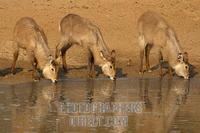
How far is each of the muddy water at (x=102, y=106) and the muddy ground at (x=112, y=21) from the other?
1998mm

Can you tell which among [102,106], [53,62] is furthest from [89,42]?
[102,106]

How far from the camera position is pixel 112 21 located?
2355cm

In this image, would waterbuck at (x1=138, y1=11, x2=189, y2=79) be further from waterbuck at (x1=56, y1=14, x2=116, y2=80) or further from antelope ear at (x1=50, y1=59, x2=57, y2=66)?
antelope ear at (x1=50, y1=59, x2=57, y2=66)

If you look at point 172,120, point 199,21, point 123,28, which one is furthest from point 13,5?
point 172,120

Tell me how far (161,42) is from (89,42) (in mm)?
1797

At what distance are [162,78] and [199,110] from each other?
4551 mm

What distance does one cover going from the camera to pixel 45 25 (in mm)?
22719

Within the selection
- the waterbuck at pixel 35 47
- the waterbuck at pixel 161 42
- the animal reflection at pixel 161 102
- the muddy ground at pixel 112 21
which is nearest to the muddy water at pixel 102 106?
the animal reflection at pixel 161 102

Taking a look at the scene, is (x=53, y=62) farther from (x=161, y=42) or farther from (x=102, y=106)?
(x=102, y=106)

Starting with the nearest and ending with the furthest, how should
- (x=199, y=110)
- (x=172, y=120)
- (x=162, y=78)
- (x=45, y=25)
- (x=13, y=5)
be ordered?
(x=172, y=120), (x=199, y=110), (x=162, y=78), (x=45, y=25), (x=13, y=5)

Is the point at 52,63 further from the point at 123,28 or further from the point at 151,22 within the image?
the point at 123,28

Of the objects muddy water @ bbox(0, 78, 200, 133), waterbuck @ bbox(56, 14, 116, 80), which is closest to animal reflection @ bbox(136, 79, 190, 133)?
muddy water @ bbox(0, 78, 200, 133)

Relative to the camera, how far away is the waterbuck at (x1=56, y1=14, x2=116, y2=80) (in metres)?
16.9

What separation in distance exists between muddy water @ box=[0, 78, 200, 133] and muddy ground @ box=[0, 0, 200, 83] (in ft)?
6.55
